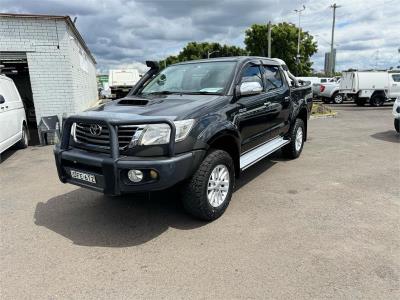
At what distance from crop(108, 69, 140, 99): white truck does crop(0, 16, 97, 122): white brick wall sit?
20779mm

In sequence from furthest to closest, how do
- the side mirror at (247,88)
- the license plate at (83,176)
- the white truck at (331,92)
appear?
the white truck at (331,92), the side mirror at (247,88), the license plate at (83,176)

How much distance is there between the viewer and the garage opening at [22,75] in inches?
379

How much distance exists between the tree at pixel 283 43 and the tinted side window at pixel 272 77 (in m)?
35.6

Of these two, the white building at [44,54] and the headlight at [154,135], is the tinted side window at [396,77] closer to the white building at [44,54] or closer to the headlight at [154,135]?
the white building at [44,54]

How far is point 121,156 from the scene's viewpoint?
11.4 feet

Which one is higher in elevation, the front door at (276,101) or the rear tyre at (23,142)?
the front door at (276,101)

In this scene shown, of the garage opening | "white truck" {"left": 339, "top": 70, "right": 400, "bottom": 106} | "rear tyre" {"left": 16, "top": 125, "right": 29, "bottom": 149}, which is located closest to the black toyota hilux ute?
"rear tyre" {"left": 16, "top": 125, "right": 29, "bottom": 149}

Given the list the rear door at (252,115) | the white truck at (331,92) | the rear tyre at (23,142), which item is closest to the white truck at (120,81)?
the white truck at (331,92)

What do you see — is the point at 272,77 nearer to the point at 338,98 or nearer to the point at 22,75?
the point at 22,75

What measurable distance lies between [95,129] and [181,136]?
94cm

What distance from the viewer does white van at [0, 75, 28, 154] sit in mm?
7676

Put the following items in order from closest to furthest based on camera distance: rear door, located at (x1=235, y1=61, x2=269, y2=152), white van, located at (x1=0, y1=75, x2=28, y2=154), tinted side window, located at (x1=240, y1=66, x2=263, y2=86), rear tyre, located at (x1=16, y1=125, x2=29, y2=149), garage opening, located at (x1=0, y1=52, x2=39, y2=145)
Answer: rear door, located at (x1=235, y1=61, x2=269, y2=152) < tinted side window, located at (x1=240, y1=66, x2=263, y2=86) < white van, located at (x1=0, y1=75, x2=28, y2=154) < rear tyre, located at (x1=16, y1=125, x2=29, y2=149) < garage opening, located at (x1=0, y1=52, x2=39, y2=145)

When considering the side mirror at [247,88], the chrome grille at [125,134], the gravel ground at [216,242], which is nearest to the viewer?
the gravel ground at [216,242]

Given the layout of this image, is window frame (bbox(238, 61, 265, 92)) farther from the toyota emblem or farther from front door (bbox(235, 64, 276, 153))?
the toyota emblem
